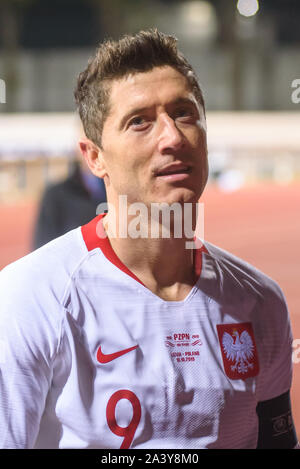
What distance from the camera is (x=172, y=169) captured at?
5.65ft

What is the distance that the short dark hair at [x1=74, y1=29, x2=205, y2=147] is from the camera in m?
1.76

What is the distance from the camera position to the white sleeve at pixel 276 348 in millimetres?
1890

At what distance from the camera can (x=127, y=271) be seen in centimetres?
181

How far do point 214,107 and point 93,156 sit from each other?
2787 centimetres

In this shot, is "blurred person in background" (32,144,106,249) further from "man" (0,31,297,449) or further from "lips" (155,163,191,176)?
"lips" (155,163,191,176)

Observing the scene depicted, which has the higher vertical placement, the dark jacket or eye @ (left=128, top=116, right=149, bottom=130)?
eye @ (left=128, top=116, right=149, bottom=130)

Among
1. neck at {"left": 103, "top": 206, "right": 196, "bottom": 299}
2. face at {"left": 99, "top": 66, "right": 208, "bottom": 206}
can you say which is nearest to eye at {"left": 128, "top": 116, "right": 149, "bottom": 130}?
face at {"left": 99, "top": 66, "right": 208, "bottom": 206}

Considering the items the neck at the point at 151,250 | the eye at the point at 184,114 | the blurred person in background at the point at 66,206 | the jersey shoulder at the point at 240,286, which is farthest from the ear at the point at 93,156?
the blurred person in background at the point at 66,206

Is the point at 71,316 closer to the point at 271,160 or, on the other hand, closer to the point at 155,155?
the point at 155,155

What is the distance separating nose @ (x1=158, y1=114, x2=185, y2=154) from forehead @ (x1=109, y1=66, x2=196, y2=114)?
44 mm

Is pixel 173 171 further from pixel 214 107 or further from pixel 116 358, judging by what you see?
pixel 214 107

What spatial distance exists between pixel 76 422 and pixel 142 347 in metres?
0.21

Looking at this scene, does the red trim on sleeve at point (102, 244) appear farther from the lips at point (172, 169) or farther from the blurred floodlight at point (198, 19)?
the blurred floodlight at point (198, 19)

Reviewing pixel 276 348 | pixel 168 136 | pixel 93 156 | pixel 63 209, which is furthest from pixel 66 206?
pixel 168 136
